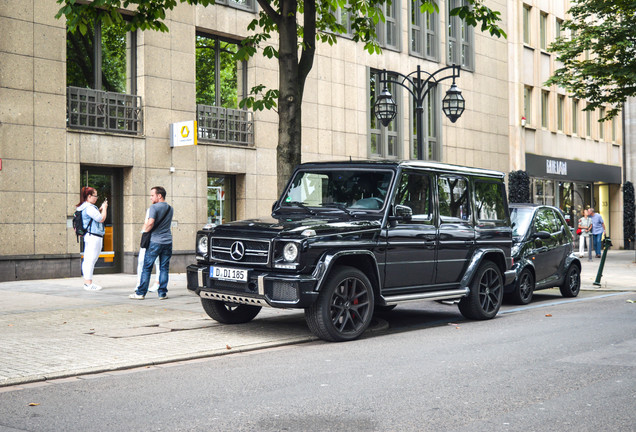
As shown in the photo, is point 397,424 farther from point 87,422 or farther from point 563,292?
point 563,292

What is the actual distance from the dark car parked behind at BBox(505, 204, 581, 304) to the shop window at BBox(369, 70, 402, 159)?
13337 millimetres

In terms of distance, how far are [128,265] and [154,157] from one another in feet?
8.90

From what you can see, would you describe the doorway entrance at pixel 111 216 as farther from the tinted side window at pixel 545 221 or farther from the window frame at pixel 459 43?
the window frame at pixel 459 43

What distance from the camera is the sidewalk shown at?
24.6ft

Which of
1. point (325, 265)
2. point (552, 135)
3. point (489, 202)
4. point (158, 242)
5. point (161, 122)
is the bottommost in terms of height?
point (325, 265)

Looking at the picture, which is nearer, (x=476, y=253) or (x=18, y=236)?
(x=476, y=253)

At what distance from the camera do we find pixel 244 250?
29.0ft

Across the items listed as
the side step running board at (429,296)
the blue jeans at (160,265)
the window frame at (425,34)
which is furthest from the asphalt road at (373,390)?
the window frame at (425,34)

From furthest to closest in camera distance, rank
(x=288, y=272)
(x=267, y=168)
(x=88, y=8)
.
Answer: (x=267, y=168) < (x=88, y=8) < (x=288, y=272)

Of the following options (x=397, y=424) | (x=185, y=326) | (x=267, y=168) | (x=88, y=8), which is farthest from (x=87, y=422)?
(x=267, y=168)

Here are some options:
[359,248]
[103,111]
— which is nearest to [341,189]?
[359,248]

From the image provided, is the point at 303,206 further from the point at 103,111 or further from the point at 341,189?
the point at 103,111

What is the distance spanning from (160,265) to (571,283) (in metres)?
7.33

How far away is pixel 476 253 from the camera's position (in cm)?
1079
